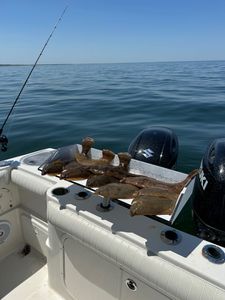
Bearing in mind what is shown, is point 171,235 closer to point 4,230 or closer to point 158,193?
point 158,193

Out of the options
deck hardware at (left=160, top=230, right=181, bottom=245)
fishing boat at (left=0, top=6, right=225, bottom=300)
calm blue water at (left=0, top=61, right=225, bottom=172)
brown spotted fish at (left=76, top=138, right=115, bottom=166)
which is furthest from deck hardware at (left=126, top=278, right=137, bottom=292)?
calm blue water at (left=0, top=61, right=225, bottom=172)

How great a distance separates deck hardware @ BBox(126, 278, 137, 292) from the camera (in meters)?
1.83

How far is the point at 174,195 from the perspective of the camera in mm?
1813

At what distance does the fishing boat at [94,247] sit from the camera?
1.60 m

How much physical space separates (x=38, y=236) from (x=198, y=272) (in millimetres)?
2163

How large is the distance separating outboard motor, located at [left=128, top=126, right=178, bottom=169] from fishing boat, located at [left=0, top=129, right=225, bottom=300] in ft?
2.96

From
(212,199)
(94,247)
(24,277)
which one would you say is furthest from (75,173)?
(24,277)

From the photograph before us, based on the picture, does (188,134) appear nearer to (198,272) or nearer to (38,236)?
(38,236)

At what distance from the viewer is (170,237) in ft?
5.82

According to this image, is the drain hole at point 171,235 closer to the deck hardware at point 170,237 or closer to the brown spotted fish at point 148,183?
the deck hardware at point 170,237

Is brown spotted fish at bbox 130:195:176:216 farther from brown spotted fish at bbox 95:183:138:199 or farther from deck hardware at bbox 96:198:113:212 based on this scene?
deck hardware at bbox 96:198:113:212

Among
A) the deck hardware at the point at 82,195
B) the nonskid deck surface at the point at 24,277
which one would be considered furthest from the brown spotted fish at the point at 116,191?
the nonskid deck surface at the point at 24,277

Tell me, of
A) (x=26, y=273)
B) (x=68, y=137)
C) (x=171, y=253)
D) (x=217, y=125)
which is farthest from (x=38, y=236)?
(x=217, y=125)

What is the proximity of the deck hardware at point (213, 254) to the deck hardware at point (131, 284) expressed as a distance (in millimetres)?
532
